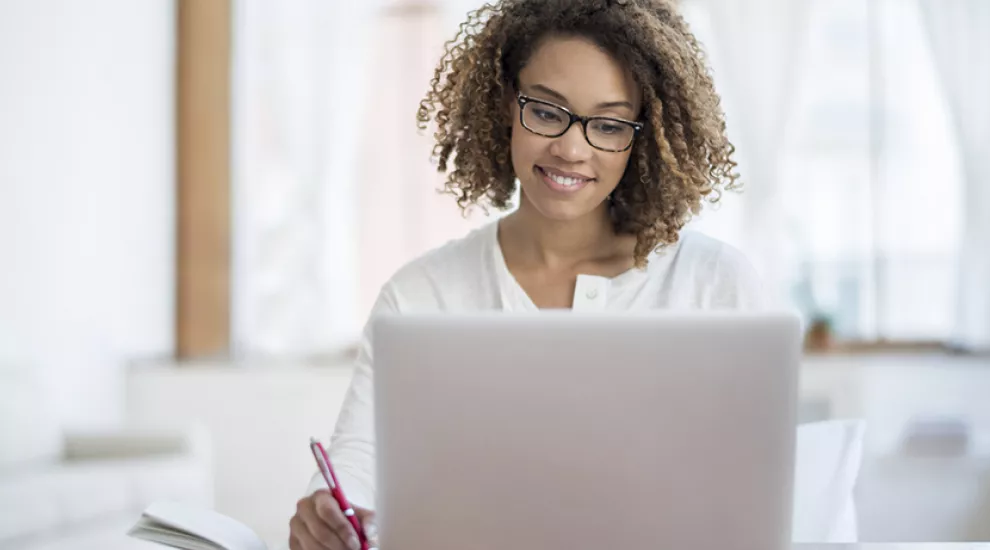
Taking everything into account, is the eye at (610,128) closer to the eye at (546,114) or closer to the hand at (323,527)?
the eye at (546,114)

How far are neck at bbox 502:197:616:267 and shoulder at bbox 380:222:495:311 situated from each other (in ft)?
0.20

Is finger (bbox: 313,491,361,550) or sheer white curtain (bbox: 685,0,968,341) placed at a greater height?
sheer white curtain (bbox: 685,0,968,341)

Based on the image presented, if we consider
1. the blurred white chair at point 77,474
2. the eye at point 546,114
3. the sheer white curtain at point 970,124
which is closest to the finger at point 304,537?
the eye at point 546,114

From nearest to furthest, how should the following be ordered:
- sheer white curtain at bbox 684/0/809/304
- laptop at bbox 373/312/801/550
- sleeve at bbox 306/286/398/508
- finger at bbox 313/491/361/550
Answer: laptop at bbox 373/312/801/550
finger at bbox 313/491/361/550
sleeve at bbox 306/286/398/508
sheer white curtain at bbox 684/0/809/304

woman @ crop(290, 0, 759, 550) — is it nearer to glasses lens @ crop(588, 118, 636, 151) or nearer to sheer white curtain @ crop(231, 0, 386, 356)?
glasses lens @ crop(588, 118, 636, 151)

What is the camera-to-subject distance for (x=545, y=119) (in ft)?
5.82

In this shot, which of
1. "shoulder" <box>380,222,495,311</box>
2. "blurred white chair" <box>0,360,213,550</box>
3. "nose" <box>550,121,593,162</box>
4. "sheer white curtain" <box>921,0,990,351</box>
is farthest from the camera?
"sheer white curtain" <box>921,0,990,351</box>

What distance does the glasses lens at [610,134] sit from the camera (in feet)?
5.74

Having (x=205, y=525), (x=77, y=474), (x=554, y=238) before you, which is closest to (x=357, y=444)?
(x=205, y=525)

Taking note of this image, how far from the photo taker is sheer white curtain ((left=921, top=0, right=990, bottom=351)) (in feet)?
13.6

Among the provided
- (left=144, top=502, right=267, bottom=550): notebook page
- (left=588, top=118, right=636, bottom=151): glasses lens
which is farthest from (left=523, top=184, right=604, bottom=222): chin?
(left=144, top=502, right=267, bottom=550): notebook page

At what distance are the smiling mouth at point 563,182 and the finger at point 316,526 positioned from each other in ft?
2.46

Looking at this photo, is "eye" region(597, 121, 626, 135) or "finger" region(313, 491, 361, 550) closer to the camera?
"finger" region(313, 491, 361, 550)

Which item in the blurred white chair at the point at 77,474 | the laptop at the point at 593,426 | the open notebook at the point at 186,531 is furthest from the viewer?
the blurred white chair at the point at 77,474
